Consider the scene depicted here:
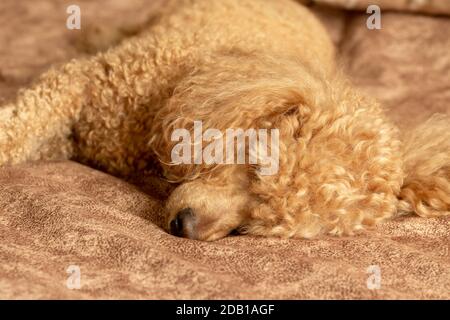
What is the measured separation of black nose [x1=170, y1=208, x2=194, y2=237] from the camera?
142 centimetres

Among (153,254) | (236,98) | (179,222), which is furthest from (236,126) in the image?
(153,254)

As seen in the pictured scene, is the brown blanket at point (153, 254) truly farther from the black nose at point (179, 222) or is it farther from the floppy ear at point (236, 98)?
the floppy ear at point (236, 98)

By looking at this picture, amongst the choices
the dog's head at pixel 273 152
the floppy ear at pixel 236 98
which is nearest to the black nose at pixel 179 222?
the dog's head at pixel 273 152

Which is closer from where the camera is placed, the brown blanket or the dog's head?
the brown blanket

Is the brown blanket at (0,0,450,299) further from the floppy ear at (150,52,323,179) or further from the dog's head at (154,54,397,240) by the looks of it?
the floppy ear at (150,52,323,179)

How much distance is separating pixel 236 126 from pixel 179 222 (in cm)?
25

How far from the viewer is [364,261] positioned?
1.33 meters

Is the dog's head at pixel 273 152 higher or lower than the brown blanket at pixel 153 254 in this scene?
higher

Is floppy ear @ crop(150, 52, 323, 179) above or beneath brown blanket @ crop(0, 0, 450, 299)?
above

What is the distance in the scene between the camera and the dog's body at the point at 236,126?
4.78 feet

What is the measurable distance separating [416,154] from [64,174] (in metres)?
0.84

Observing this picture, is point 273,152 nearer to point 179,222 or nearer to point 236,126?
point 236,126

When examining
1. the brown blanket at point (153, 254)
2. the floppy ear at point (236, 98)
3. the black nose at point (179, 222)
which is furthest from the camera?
the floppy ear at point (236, 98)

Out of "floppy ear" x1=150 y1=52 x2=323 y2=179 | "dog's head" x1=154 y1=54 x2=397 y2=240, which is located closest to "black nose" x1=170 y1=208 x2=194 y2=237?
"dog's head" x1=154 y1=54 x2=397 y2=240
